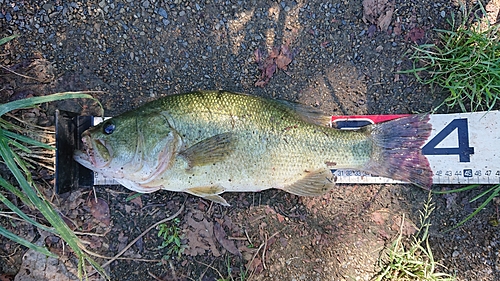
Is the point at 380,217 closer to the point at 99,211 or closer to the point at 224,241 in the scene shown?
the point at 224,241

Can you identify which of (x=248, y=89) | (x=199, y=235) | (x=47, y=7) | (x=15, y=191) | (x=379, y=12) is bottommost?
(x=199, y=235)

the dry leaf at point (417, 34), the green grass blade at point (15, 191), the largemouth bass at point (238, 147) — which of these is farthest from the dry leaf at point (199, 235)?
the dry leaf at point (417, 34)

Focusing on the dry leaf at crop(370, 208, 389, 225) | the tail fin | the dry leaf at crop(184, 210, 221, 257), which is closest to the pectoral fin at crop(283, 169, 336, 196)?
the tail fin

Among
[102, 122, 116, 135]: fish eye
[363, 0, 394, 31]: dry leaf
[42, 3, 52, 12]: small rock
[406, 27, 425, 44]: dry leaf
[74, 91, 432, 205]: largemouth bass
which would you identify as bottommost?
[74, 91, 432, 205]: largemouth bass

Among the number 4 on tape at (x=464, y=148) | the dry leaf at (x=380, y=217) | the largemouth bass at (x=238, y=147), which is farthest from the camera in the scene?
the dry leaf at (x=380, y=217)

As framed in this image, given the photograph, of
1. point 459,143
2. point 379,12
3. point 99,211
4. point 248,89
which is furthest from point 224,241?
point 379,12

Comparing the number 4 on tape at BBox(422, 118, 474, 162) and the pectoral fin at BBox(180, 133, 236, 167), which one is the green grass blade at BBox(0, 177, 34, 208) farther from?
the number 4 on tape at BBox(422, 118, 474, 162)

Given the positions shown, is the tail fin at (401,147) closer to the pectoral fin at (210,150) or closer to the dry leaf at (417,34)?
the dry leaf at (417,34)
